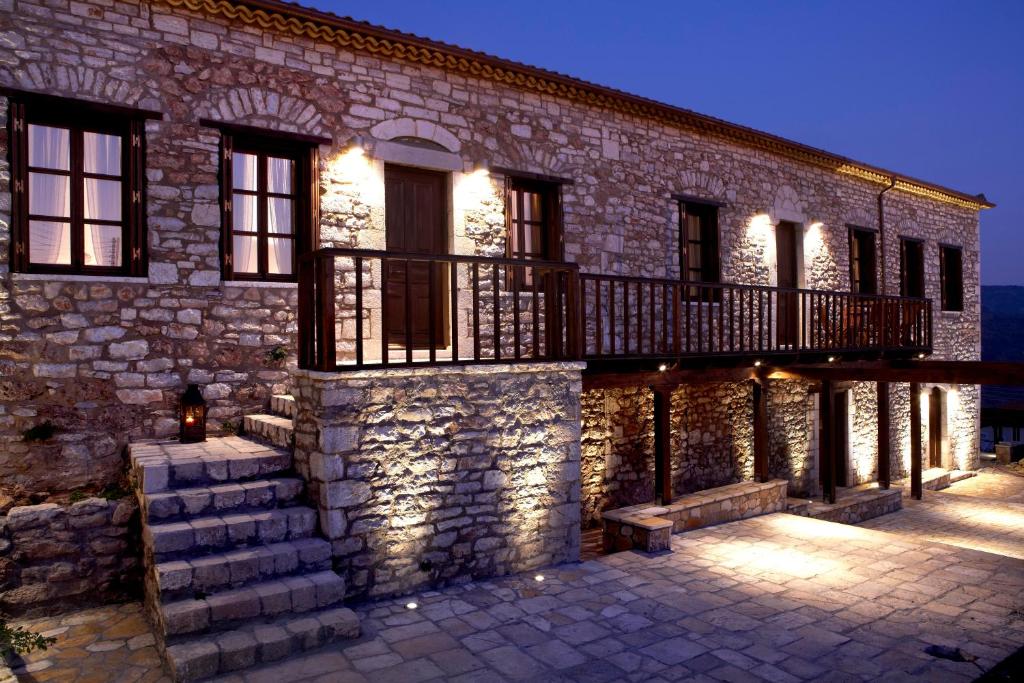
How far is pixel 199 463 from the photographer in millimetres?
5145

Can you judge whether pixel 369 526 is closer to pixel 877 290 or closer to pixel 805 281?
pixel 805 281

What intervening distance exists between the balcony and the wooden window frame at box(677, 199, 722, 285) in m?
0.31

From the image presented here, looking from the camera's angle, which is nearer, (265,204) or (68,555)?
(68,555)

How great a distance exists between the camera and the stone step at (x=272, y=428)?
5.62 metres

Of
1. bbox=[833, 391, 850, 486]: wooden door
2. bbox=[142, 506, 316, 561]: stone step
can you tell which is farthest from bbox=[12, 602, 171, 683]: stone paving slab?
bbox=[833, 391, 850, 486]: wooden door

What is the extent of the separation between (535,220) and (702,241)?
10.7 ft

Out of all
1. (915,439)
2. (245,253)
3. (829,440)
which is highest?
(245,253)

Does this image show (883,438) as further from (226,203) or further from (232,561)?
(226,203)

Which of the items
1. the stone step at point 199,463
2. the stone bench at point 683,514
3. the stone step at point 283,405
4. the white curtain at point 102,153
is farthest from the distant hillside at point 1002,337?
the white curtain at point 102,153

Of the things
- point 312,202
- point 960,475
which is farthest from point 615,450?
point 960,475

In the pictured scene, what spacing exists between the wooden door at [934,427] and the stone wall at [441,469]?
41.2 ft

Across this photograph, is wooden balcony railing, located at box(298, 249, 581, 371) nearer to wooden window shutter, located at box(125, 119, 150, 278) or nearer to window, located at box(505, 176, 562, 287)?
window, located at box(505, 176, 562, 287)

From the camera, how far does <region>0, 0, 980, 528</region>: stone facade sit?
18.2ft

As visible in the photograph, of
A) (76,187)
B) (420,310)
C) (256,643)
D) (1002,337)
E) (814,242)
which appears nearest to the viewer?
(256,643)
